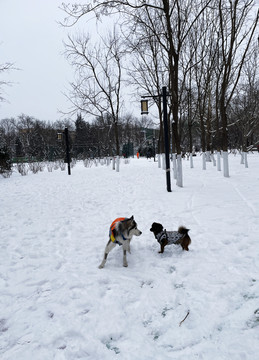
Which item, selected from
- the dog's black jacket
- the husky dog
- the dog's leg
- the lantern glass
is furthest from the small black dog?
the lantern glass

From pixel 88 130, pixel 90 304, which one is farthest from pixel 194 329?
pixel 88 130

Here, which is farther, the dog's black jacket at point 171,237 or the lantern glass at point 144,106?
the lantern glass at point 144,106

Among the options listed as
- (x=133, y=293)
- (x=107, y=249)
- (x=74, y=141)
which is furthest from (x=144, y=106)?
(x=74, y=141)

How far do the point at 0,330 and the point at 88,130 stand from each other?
5835 cm

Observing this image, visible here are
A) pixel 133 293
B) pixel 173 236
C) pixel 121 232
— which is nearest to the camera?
pixel 133 293

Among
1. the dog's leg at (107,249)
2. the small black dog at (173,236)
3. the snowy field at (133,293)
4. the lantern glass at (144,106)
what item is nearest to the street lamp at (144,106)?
the lantern glass at (144,106)

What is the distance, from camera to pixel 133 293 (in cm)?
287

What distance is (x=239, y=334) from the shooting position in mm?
2070

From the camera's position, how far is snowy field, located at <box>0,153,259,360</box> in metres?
2.07

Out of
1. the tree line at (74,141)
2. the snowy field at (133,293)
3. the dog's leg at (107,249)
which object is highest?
the tree line at (74,141)

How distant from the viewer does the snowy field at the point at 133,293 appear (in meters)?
2.07

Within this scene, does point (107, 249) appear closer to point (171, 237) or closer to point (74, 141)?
point (171, 237)

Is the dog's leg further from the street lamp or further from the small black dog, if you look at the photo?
the street lamp

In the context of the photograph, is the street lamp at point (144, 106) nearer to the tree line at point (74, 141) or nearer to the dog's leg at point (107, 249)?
the dog's leg at point (107, 249)
